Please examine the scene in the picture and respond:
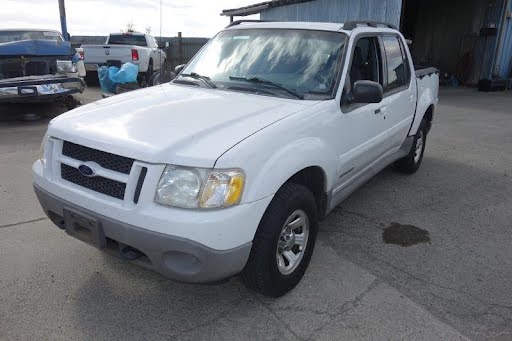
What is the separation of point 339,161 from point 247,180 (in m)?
1.26

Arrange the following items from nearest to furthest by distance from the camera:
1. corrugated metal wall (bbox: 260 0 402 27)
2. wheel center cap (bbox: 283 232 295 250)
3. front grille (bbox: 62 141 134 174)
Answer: front grille (bbox: 62 141 134 174) → wheel center cap (bbox: 283 232 295 250) → corrugated metal wall (bbox: 260 0 402 27)

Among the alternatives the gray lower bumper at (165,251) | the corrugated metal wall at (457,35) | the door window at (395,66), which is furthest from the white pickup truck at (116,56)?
the corrugated metal wall at (457,35)

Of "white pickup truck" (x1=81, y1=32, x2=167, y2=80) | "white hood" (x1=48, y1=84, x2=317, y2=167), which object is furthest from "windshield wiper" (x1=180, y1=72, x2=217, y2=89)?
"white pickup truck" (x1=81, y1=32, x2=167, y2=80)

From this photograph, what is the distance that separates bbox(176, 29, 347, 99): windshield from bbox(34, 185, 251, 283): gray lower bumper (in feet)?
4.84

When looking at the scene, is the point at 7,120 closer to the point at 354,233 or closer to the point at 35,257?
the point at 35,257

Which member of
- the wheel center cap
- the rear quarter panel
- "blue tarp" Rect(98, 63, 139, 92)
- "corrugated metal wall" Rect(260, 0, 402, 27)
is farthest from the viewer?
"corrugated metal wall" Rect(260, 0, 402, 27)

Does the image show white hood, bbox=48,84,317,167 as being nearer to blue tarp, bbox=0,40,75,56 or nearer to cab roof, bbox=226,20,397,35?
cab roof, bbox=226,20,397,35

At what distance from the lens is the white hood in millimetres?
2428

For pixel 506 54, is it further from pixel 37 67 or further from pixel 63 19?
pixel 63 19

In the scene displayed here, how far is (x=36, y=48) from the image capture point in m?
9.15

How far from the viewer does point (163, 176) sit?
2.39 m

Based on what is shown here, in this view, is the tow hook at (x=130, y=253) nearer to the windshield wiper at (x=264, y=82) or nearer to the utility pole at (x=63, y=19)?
the windshield wiper at (x=264, y=82)

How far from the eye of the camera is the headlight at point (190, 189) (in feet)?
7.82

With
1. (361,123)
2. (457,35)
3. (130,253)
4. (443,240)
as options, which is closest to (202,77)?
(361,123)
